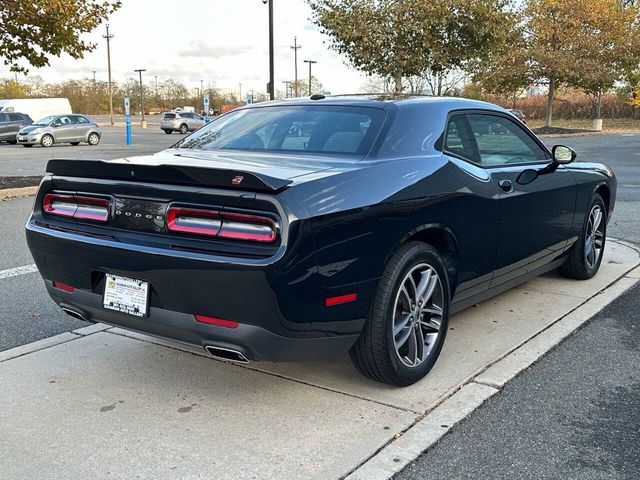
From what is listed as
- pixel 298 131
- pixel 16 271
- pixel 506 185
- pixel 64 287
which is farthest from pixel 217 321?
pixel 16 271

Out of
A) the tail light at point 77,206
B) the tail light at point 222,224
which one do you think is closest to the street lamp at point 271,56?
the tail light at point 77,206

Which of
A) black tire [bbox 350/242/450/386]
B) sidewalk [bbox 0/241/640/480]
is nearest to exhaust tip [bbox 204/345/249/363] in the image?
sidewalk [bbox 0/241/640/480]

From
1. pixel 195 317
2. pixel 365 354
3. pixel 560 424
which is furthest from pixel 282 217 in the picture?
pixel 560 424

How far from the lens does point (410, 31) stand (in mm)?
24109

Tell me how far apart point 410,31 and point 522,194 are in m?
21.2

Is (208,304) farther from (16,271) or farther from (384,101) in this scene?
(16,271)

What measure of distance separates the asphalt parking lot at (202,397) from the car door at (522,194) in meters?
0.46

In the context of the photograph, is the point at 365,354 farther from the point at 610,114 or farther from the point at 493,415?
the point at 610,114

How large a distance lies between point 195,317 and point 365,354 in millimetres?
879

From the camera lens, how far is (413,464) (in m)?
2.73

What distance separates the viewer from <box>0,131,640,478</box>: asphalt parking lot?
2773mm

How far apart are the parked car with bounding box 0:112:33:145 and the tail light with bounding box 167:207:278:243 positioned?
31.0 meters

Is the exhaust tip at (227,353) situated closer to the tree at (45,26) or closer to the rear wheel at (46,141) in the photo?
the tree at (45,26)

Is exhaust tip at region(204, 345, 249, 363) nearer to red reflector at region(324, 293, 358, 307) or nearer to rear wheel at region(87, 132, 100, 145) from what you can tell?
red reflector at region(324, 293, 358, 307)
